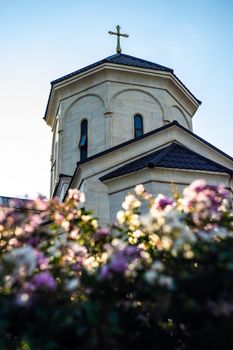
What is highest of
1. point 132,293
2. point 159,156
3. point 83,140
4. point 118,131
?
point 118,131

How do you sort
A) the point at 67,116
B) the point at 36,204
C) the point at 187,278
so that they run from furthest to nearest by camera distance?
the point at 67,116
the point at 36,204
the point at 187,278

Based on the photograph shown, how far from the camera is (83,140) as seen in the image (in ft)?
47.6

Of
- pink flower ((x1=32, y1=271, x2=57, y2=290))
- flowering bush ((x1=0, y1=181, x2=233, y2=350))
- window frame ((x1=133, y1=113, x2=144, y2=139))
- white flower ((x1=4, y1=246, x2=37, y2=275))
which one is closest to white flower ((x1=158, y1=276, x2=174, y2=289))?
flowering bush ((x1=0, y1=181, x2=233, y2=350))

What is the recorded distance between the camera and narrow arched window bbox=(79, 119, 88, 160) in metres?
14.4

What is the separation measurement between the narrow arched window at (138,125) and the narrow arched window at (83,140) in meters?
1.89

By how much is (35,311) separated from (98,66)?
1343 centimetres

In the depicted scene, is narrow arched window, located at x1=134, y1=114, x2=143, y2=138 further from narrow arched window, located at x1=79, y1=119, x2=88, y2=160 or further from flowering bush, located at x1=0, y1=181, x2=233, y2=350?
flowering bush, located at x1=0, y1=181, x2=233, y2=350

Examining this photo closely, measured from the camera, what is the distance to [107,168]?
1132 centimetres

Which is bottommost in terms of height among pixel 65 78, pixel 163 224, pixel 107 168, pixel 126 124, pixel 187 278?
pixel 187 278

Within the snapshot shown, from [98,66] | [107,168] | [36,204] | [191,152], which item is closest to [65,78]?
[98,66]

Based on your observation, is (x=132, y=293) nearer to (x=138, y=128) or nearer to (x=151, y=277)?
(x=151, y=277)

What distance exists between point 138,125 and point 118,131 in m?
0.93

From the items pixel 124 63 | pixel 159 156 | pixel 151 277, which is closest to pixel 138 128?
pixel 124 63

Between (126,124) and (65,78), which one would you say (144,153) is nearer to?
(126,124)
